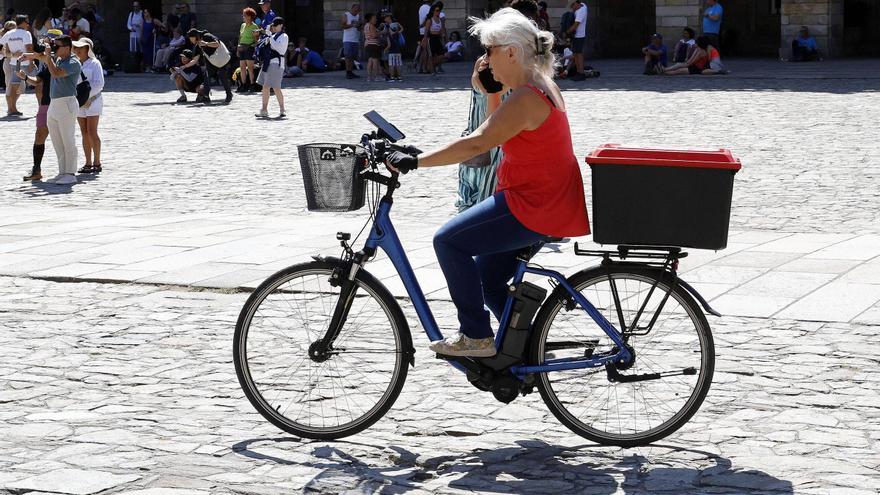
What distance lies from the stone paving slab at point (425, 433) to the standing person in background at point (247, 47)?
1941cm

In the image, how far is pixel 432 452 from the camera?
5578 millimetres

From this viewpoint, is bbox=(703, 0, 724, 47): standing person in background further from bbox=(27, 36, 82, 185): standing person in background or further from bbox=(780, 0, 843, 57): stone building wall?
bbox=(27, 36, 82, 185): standing person in background

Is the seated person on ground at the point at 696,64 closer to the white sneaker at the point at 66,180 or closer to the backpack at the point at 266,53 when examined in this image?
the backpack at the point at 266,53

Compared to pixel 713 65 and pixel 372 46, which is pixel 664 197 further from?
pixel 372 46

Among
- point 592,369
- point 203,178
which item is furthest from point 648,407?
point 203,178

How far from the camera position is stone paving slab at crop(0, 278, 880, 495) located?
517cm

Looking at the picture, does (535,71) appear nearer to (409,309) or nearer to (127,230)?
(409,309)

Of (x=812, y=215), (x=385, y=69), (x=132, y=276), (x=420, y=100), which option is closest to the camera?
(x=132, y=276)

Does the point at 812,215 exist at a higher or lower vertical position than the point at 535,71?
lower

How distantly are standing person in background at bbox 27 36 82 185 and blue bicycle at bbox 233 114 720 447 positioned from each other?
33.8ft

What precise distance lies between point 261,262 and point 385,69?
22.5 m

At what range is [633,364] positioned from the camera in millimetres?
5559

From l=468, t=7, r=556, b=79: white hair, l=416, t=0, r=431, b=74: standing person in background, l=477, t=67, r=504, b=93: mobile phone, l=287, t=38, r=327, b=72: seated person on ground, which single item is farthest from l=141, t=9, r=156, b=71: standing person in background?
l=468, t=7, r=556, b=79: white hair

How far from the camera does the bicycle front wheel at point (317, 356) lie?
222 inches
